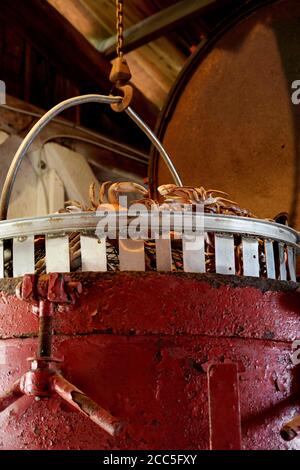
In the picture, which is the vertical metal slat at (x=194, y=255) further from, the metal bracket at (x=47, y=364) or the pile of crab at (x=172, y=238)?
the metal bracket at (x=47, y=364)

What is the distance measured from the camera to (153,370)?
1499 millimetres

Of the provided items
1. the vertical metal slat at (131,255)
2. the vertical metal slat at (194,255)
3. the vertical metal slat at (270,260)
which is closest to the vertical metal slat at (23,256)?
the vertical metal slat at (131,255)

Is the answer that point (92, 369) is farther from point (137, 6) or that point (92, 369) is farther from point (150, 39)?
point (137, 6)

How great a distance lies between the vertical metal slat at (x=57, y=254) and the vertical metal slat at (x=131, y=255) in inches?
6.0

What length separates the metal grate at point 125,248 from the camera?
1.60 meters

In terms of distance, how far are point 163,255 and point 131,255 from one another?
0.29 feet

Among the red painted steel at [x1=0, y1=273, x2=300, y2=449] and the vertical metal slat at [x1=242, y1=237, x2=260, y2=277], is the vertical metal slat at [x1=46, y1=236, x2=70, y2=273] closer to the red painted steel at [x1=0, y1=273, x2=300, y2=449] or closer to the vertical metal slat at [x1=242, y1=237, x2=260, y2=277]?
the red painted steel at [x1=0, y1=273, x2=300, y2=449]

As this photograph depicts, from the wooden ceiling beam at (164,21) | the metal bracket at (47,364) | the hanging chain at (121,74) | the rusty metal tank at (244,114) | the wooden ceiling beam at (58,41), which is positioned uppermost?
the wooden ceiling beam at (58,41)

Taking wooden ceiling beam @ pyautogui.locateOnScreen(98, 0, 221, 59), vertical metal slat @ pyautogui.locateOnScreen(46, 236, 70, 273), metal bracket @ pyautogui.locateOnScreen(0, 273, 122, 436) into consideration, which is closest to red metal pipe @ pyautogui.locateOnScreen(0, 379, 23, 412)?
metal bracket @ pyautogui.locateOnScreen(0, 273, 122, 436)

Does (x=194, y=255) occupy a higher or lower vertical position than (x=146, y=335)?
higher

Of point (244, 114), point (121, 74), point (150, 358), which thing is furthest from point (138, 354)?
point (244, 114)

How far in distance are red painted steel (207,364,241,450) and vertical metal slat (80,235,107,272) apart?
40 cm

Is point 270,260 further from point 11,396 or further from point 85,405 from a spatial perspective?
point 11,396

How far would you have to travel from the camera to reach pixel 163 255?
161 cm
